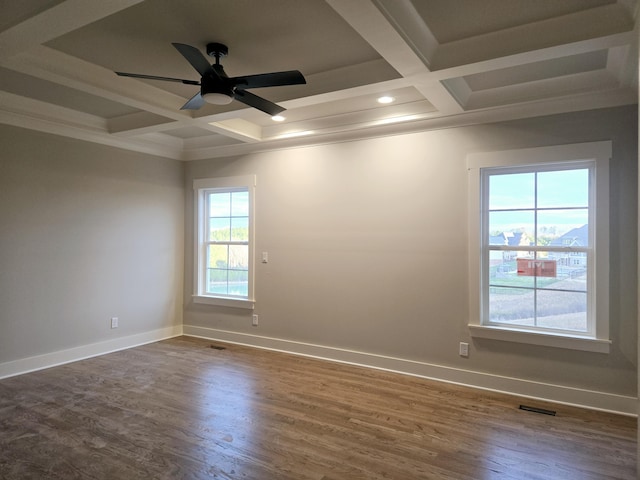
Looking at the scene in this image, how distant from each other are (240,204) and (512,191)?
10.7 feet

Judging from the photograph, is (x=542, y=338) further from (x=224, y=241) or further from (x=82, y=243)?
(x=82, y=243)

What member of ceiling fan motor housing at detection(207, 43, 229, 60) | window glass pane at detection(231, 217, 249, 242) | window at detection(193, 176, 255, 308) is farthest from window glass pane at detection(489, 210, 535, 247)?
window glass pane at detection(231, 217, 249, 242)

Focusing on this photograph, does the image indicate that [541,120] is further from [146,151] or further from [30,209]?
[30,209]

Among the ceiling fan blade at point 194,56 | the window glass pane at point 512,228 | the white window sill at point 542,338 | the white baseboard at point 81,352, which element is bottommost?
the white baseboard at point 81,352

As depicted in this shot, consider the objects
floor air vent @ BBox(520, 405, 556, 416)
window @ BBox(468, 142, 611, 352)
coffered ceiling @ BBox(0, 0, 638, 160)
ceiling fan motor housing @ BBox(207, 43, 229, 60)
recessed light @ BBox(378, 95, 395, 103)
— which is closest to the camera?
coffered ceiling @ BBox(0, 0, 638, 160)

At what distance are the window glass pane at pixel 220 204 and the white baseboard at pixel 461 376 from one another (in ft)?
5.28

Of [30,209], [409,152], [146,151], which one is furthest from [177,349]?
[409,152]

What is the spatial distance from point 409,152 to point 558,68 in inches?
55.6

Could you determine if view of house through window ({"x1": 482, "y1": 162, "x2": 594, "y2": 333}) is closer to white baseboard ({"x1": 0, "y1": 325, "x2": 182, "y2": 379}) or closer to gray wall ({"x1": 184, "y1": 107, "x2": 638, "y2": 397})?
Answer: gray wall ({"x1": 184, "y1": 107, "x2": 638, "y2": 397})

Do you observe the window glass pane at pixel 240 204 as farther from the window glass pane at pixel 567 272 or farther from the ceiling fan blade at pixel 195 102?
the window glass pane at pixel 567 272

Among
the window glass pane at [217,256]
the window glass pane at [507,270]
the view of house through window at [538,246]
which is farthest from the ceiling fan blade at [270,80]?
the window glass pane at [217,256]

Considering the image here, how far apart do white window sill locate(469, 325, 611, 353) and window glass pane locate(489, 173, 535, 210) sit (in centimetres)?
111

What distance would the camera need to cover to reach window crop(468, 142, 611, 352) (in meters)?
3.24

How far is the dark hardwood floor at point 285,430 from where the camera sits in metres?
2.36
